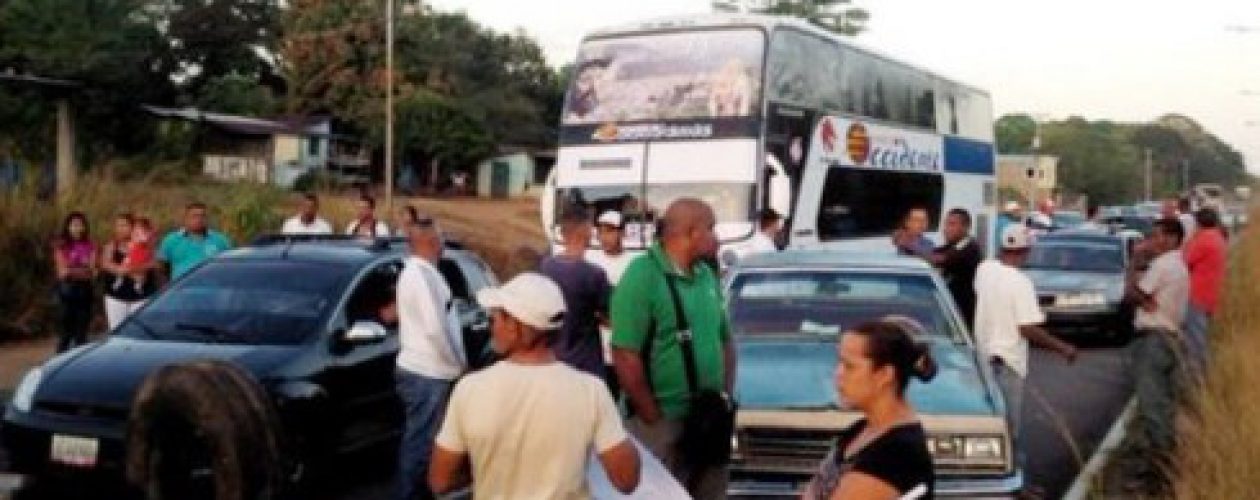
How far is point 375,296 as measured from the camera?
938 centimetres

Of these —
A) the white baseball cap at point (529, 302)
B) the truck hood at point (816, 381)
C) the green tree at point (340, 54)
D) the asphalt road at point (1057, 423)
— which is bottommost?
the asphalt road at point (1057, 423)

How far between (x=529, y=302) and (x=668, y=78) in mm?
13033

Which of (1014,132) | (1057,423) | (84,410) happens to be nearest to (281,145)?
(1057,423)

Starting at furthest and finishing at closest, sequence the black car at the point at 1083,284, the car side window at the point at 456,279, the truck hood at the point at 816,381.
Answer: the black car at the point at 1083,284, the car side window at the point at 456,279, the truck hood at the point at 816,381

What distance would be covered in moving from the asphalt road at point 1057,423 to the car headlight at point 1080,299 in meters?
0.57

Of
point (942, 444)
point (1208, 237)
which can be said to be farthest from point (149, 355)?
point (1208, 237)

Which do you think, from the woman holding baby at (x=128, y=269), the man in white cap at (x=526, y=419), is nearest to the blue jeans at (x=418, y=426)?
the man in white cap at (x=526, y=419)

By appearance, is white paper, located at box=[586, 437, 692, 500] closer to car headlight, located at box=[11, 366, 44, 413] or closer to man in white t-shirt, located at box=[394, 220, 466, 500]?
man in white t-shirt, located at box=[394, 220, 466, 500]

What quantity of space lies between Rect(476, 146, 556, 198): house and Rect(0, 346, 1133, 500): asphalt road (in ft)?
170

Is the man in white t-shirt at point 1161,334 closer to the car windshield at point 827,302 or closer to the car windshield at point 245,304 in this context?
the car windshield at point 827,302

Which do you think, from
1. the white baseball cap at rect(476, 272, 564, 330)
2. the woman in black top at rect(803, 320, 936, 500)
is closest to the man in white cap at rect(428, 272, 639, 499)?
the white baseball cap at rect(476, 272, 564, 330)

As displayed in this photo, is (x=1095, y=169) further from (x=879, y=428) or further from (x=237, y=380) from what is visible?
(x=879, y=428)

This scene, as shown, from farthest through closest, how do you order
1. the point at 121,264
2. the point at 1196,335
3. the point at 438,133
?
the point at 438,133, the point at 121,264, the point at 1196,335

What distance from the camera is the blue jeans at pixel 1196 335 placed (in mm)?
9867
